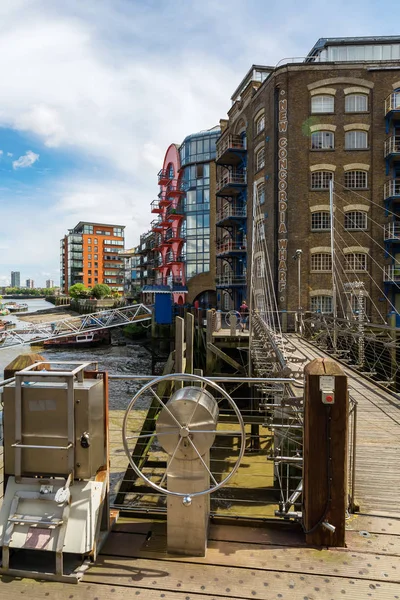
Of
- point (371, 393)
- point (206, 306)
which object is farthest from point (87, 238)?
point (371, 393)

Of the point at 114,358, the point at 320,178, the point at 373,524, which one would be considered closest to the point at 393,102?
the point at 320,178

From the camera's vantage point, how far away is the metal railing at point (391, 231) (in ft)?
82.3

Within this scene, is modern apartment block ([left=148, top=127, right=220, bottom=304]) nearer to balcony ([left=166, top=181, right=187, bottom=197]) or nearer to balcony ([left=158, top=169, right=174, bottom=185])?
balcony ([left=166, top=181, right=187, bottom=197])

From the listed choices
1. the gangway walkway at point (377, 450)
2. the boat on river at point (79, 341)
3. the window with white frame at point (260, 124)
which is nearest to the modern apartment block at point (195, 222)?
the boat on river at point (79, 341)

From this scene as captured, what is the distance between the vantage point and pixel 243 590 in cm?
289

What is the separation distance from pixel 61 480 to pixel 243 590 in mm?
1577

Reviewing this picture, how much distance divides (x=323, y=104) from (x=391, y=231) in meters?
8.94

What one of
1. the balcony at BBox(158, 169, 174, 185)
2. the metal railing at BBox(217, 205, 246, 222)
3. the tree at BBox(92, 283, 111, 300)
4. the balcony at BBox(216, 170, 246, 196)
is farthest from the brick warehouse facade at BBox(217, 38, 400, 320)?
the tree at BBox(92, 283, 111, 300)

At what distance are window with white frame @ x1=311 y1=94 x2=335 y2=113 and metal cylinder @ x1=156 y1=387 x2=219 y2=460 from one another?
26.5 metres

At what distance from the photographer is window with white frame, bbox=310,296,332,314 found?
82.3 ft

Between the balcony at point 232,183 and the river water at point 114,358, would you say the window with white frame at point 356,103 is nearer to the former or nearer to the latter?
the balcony at point 232,183

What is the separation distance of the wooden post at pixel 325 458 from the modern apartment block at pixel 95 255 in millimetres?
113767

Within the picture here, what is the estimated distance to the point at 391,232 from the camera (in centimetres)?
2522

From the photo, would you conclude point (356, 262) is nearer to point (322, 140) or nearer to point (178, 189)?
point (322, 140)
